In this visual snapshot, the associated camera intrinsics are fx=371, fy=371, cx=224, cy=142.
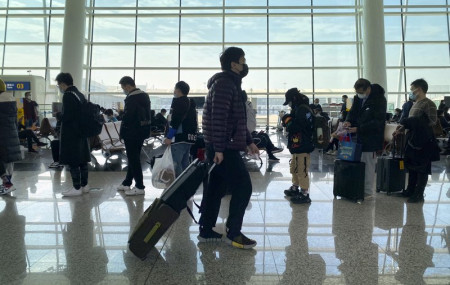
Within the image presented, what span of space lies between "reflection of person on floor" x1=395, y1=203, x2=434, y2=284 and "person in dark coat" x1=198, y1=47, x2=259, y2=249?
1057mm

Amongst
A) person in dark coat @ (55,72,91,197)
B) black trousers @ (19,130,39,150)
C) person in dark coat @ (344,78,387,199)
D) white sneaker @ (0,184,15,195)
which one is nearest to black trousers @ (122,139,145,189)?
person in dark coat @ (55,72,91,197)

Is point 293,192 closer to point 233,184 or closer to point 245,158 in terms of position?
point 233,184

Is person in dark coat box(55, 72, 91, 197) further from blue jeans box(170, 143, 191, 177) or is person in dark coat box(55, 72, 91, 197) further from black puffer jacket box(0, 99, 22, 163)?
blue jeans box(170, 143, 191, 177)

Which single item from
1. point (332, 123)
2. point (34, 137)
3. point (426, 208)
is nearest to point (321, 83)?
point (332, 123)

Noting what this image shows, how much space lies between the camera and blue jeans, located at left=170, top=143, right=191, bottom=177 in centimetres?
479

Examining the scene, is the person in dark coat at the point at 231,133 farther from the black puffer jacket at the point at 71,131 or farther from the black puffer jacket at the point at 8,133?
the black puffer jacket at the point at 8,133

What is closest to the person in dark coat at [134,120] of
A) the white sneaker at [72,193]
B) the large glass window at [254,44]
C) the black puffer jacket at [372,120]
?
the white sneaker at [72,193]

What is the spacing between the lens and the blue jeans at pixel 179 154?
15.7ft

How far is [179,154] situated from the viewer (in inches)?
190

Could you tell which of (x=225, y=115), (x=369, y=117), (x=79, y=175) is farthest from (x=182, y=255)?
(x=369, y=117)

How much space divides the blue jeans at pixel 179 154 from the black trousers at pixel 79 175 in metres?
1.17

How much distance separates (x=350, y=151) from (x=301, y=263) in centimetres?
229

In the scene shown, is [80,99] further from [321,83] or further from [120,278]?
[321,83]

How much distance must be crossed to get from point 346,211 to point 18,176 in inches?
203
